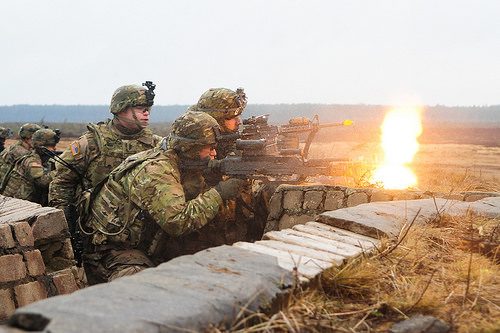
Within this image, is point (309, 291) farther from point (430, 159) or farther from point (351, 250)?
point (430, 159)

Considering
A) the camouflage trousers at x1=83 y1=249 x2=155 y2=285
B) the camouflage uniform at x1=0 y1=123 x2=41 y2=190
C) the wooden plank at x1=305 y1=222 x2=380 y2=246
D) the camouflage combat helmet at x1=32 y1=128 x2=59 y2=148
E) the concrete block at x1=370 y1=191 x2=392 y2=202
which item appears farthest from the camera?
the camouflage uniform at x1=0 y1=123 x2=41 y2=190

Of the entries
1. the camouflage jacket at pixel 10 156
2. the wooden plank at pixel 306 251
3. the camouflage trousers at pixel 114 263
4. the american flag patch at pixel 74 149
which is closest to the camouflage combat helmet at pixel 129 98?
the american flag patch at pixel 74 149

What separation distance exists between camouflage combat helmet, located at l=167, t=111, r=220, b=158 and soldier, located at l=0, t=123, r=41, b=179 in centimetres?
498

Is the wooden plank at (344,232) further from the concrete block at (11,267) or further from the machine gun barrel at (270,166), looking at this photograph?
the concrete block at (11,267)

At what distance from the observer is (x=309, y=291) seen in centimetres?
282

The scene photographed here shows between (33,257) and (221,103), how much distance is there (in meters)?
3.07

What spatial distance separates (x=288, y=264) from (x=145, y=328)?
1.10 meters

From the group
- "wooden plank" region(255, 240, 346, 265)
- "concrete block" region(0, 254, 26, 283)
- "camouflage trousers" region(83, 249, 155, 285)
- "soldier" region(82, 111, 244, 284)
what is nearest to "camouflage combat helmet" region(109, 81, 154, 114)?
"soldier" region(82, 111, 244, 284)

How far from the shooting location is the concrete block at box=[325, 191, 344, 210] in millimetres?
5602

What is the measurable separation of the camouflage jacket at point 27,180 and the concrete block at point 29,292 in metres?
3.77

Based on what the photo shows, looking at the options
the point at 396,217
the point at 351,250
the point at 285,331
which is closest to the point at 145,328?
the point at 285,331

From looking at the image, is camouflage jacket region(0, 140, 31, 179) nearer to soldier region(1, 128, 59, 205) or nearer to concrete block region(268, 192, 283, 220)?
soldier region(1, 128, 59, 205)

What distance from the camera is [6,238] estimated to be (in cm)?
499

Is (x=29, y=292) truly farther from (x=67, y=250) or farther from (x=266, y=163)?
(x=266, y=163)
